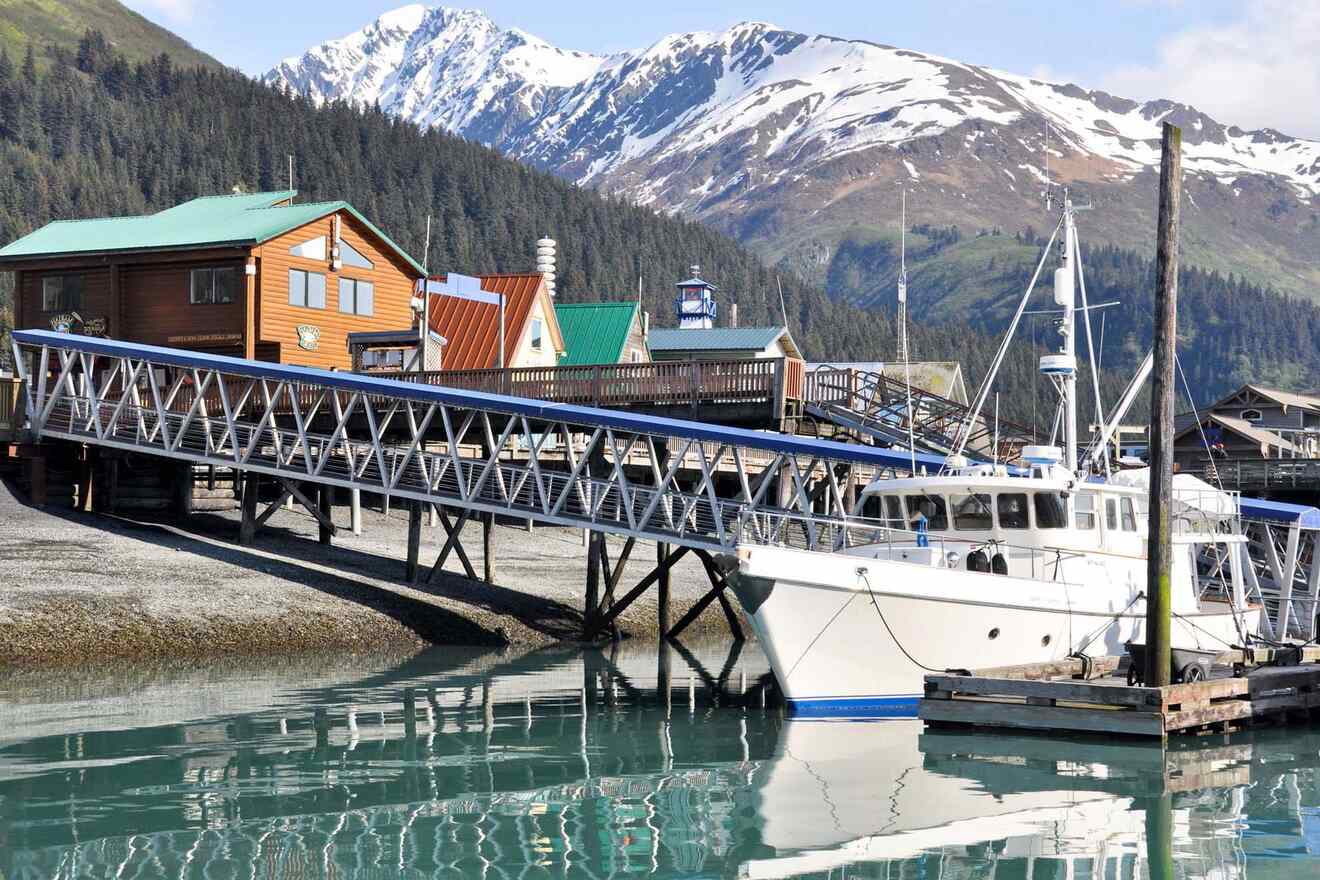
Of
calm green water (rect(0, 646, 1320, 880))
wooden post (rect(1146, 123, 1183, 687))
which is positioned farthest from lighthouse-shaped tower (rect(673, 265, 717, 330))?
wooden post (rect(1146, 123, 1183, 687))

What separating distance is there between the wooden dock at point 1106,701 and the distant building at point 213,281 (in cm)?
3026

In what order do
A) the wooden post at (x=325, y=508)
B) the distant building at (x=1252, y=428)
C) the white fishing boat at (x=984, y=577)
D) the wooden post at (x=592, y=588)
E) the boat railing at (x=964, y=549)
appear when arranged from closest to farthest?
the white fishing boat at (x=984, y=577)
the boat railing at (x=964, y=549)
the wooden post at (x=592, y=588)
the wooden post at (x=325, y=508)
the distant building at (x=1252, y=428)

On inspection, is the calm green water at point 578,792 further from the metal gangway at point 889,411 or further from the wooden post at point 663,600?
the metal gangway at point 889,411

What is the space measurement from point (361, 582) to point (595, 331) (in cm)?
3456

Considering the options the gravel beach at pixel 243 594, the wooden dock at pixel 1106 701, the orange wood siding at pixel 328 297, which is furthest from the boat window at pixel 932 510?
the orange wood siding at pixel 328 297

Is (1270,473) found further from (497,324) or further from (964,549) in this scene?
(964,549)

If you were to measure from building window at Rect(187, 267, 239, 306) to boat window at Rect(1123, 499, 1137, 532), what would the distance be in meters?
29.5

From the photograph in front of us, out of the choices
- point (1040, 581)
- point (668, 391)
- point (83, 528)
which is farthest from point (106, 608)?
point (1040, 581)

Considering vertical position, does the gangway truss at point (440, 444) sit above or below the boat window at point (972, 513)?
above

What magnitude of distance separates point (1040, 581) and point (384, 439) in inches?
911

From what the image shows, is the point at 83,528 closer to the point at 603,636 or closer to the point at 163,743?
the point at 603,636

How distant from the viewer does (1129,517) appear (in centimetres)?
3170

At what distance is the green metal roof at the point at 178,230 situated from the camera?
167 ft

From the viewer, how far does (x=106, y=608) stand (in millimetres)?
34344
